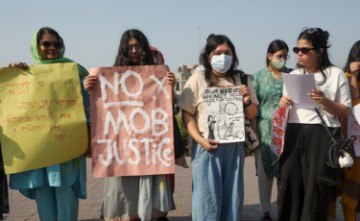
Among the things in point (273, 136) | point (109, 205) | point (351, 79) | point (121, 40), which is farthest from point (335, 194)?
point (121, 40)

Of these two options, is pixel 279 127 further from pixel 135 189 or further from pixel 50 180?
pixel 50 180

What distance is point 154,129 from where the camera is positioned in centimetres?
361

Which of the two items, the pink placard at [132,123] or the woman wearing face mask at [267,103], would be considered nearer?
the pink placard at [132,123]

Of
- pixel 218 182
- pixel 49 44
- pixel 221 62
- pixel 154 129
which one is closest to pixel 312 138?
pixel 218 182

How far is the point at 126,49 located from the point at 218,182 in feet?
4.25

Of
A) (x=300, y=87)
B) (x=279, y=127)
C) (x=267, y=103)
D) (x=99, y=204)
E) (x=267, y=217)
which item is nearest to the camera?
(x=300, y=87)

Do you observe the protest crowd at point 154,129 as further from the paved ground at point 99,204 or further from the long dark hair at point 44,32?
the paved ground at point 99,204

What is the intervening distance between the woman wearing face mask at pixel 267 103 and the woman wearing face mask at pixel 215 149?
3.40ft

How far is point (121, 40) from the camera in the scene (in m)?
3.61

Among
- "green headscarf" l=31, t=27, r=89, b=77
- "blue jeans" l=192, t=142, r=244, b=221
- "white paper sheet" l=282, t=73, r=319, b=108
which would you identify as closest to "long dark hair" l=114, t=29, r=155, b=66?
"green headscarf" l=31, t=27, r=89, b=77

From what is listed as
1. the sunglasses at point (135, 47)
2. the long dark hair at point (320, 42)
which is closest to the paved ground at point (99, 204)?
the long dark hair at point (320, 42)

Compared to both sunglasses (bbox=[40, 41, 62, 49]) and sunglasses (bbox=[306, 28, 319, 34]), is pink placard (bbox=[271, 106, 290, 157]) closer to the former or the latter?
sunglasses (bbox=[306, 28, 319, 34])

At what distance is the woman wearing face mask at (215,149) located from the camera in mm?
3488

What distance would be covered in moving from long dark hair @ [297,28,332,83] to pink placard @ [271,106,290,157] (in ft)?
1.42
